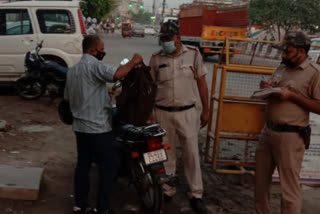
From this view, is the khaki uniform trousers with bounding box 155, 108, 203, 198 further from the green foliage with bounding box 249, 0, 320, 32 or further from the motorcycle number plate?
the green foliage with bounding box 249, 0, 320, 32

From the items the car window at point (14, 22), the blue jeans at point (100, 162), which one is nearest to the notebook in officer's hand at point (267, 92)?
the blue jeans at point (100, 162)

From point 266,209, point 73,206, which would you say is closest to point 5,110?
point 73,206

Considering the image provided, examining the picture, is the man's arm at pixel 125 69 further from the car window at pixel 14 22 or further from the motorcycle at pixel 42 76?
the car window at pixel 14 22

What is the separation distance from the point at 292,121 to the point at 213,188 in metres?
1.85

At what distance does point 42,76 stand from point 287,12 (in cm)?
2433

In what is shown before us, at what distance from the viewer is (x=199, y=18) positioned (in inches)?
904

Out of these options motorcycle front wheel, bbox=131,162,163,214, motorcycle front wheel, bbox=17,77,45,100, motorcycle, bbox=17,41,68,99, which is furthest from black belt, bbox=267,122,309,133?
motorcycle front wheel, bbox=17,77,45,100

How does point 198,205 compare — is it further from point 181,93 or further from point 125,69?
point 125,69

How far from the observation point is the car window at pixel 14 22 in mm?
9102

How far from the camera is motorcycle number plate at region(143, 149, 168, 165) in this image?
3.79 m

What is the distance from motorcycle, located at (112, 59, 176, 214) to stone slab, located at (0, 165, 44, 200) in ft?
3.11

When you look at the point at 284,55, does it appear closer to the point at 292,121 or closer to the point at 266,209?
the point at 292,121

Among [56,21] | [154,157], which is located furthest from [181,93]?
[56,21]

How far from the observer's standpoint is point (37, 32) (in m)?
9.21
